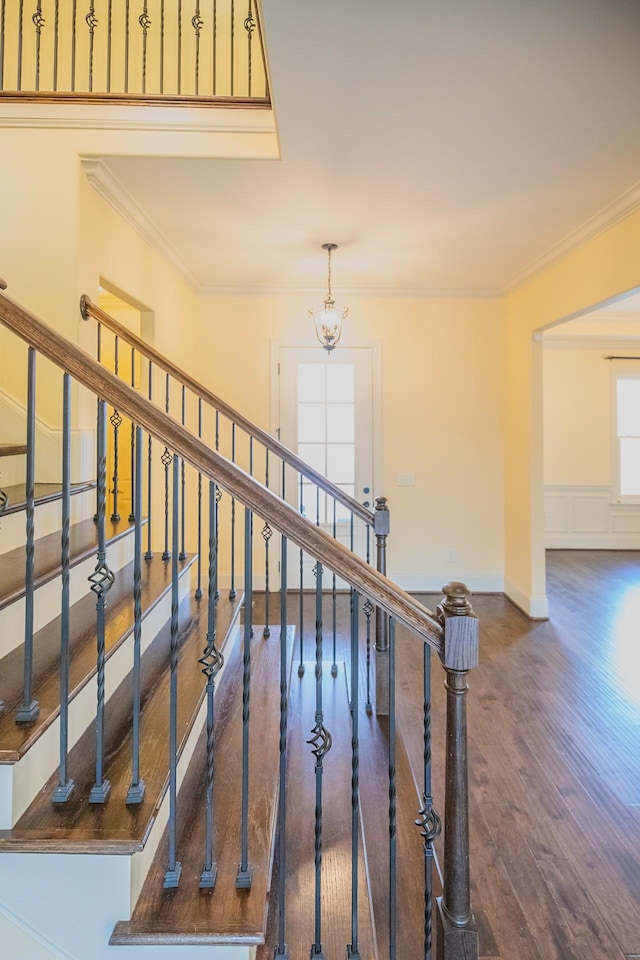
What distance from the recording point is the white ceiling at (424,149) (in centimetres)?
174

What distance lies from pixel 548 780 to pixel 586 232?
3367 mm

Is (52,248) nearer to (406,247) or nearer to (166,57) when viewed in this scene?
(166,57)

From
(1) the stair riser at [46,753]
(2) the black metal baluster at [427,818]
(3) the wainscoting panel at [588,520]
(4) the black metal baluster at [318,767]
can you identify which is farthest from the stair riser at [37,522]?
(3) the wainscoting panel at [588,520]

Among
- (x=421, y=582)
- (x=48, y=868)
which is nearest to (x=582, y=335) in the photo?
(x=421, y=582)

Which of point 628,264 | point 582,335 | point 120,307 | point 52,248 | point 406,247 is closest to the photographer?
point 52,248

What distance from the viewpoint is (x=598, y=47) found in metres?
1.81

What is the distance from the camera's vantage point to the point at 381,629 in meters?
2.63

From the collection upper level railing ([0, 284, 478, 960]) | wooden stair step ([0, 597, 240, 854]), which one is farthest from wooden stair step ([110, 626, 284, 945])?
wooden stair step ([0, 597, 240, 854])

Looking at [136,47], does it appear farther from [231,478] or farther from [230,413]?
[231,478]

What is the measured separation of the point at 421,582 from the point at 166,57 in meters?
4.59

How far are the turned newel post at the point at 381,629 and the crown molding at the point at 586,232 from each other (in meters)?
2.35

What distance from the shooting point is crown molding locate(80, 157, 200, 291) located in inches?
104

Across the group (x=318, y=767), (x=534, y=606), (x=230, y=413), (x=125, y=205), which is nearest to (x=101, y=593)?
(x=318, y=767)

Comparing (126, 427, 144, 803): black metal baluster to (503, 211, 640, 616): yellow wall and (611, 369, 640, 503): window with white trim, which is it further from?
(611, 369, 640, 503): window with white trim
